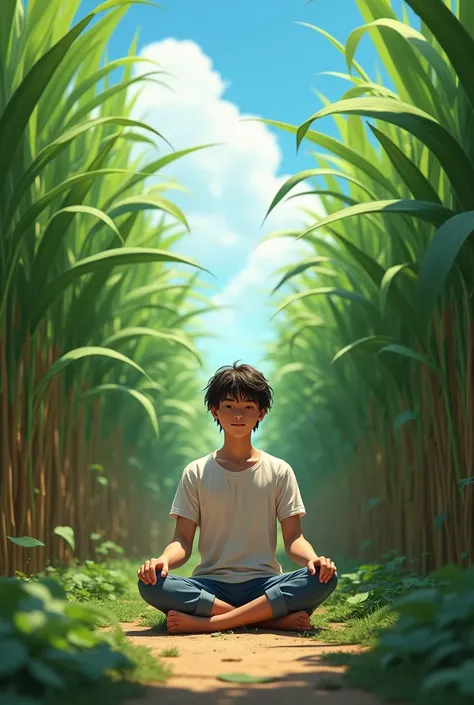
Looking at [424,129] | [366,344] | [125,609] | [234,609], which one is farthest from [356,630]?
[366,344]

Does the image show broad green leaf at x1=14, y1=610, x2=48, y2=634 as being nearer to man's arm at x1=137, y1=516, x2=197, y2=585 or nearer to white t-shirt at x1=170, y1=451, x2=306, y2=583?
man's arm at x1=137, y1=516, x2=197, y2=585

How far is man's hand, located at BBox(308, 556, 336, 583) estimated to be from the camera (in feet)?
9.74

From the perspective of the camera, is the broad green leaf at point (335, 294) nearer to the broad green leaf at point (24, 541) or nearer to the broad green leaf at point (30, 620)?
the broad green leaf at point (24, 541)

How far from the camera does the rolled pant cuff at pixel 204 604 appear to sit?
306cm

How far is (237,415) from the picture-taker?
127 inches

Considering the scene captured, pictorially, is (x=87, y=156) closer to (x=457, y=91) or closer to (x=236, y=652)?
(x=457, y=91)

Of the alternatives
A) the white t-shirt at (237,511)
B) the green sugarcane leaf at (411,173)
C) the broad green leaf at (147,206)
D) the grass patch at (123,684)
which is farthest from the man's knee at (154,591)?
the green sugarcane leaf at (411,173)

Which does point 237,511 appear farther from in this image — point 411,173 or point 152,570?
point 411,173

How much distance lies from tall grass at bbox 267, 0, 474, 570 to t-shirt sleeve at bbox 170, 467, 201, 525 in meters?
1.00

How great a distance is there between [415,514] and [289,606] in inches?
66.9

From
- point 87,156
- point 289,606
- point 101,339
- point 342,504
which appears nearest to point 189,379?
point 342,504

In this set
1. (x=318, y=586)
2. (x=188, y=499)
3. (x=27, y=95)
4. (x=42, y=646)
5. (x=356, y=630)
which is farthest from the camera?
(x=27, y=95)

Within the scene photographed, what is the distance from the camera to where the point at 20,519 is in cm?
371

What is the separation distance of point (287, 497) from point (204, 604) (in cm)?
51
